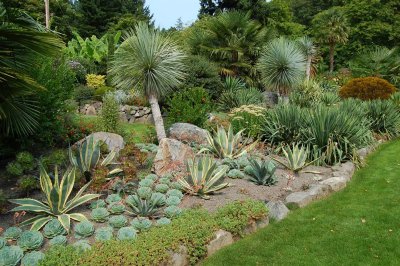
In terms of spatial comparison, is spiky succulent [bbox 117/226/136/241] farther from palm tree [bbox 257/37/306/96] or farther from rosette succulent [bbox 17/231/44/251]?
palm tree [bbox 257/37/306/96]

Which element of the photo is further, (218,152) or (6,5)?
(218,152)

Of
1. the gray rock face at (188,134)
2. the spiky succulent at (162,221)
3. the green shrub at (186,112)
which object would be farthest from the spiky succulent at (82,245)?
the green shrub at (186,112)

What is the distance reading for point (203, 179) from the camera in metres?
5.76

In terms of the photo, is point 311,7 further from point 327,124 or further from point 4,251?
point 4,251

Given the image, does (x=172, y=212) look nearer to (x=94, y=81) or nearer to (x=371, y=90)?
(x=371, y=90)

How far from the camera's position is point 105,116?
28.6 feet

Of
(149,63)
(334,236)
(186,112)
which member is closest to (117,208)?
(334,236)

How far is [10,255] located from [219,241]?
2320mm

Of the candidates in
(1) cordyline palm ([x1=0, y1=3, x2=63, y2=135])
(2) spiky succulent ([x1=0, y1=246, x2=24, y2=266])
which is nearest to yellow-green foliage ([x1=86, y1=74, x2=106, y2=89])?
(1) cordyline palm ([x1=0, y1=3, x2=63, y2=135])

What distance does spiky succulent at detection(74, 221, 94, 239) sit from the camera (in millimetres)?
4371

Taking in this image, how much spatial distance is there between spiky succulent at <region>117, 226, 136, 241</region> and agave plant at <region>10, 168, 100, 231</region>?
56 cm

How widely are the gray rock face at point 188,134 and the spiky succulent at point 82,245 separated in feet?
15.2

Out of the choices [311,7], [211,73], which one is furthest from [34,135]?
[311,7]

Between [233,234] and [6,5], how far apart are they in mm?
3854
